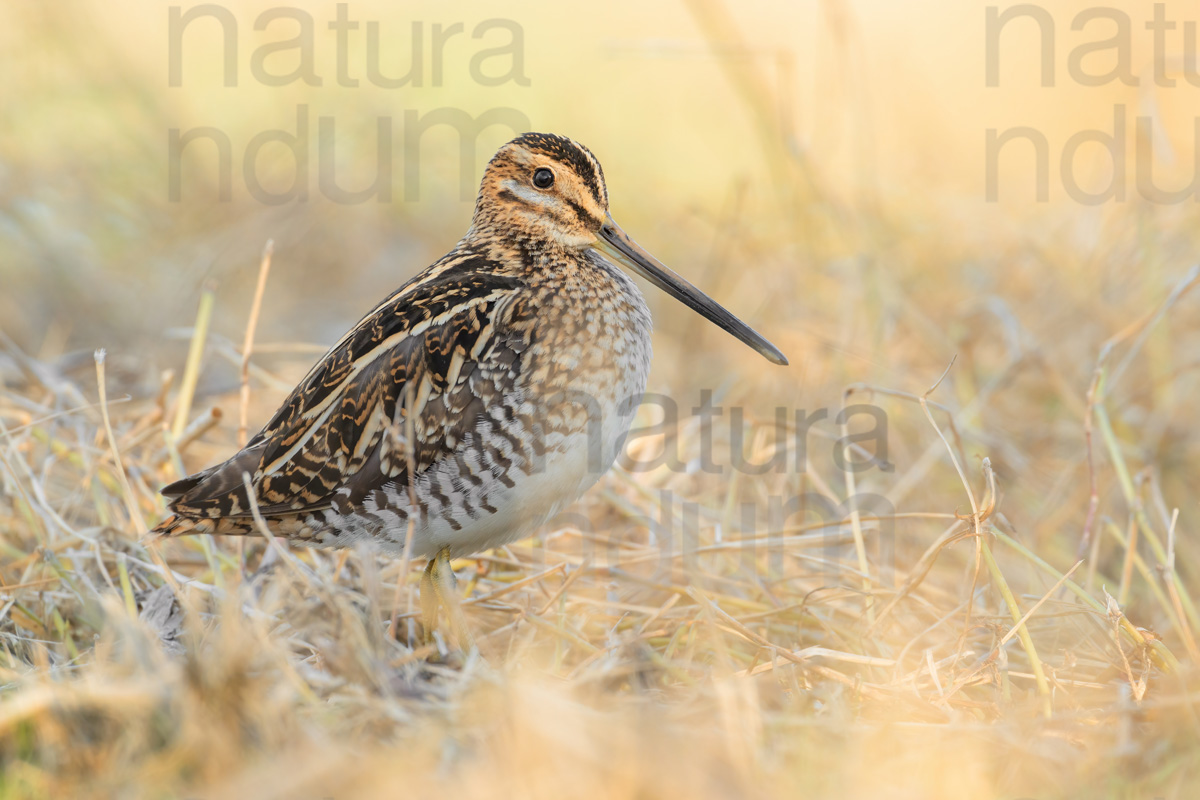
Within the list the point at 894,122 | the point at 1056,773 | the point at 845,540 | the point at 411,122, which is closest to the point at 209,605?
the point at 845,540

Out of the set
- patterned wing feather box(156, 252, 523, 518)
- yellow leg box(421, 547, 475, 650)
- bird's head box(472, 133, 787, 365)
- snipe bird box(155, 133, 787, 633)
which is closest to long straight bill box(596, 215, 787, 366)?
bird's head box(472, 133, 787, 365)

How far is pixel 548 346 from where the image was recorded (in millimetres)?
2799

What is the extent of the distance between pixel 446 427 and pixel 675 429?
1515 mm

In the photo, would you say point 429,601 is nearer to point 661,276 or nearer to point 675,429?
point 661,276

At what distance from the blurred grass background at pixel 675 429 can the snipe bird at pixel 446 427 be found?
213mm

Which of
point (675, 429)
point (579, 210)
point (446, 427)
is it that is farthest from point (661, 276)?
point (675, 429)

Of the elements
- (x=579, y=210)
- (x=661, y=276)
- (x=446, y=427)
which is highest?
(x=579, y=210)

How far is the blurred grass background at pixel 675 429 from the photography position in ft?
6.31

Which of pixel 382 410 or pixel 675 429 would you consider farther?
pixel 675 429

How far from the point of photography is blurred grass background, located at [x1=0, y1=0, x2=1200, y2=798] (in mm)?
1924

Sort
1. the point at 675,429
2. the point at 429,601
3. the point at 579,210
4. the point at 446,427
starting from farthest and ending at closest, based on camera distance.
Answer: the point at 675,429 < the point at 579,210 < the point at 429,601 < the point at 446,427

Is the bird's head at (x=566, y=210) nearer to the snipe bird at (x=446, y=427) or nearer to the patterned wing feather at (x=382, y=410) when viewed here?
the snipe bird at (x=446, y=427)

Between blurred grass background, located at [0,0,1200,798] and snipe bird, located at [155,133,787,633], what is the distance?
213 mm

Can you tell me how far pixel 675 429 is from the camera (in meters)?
4.07
